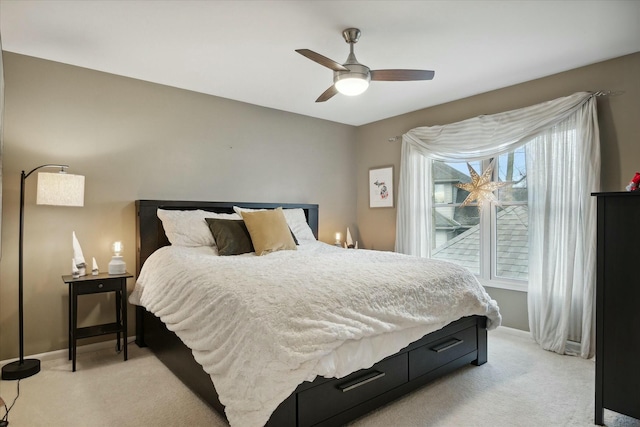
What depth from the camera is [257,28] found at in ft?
8.19

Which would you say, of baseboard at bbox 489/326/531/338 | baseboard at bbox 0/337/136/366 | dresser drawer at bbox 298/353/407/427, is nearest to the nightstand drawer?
baseboard at bbox 0/337/136/366

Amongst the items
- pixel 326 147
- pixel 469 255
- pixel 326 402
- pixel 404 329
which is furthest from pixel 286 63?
pixel 469 255

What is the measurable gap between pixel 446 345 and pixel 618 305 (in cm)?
101

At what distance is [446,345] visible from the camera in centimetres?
248

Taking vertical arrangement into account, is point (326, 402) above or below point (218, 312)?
below

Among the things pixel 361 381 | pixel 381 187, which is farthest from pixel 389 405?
pixel 381 187

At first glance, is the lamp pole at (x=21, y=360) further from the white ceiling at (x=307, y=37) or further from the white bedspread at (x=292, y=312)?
the white ceiling at (x=307, y=37)

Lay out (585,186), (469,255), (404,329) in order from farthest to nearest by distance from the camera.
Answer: (469,255) → (585,186) → (404,329)

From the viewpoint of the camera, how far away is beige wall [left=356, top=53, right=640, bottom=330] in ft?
9.48

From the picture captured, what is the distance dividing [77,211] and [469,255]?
3.95 m

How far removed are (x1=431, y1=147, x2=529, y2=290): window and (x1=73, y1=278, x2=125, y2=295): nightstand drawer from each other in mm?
3382

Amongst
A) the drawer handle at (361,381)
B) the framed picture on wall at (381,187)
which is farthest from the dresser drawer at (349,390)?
the framed picture on wall at (381,187)

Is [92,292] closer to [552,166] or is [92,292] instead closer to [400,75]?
[400,75]

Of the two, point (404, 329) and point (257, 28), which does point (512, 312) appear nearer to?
point (404, 329)
